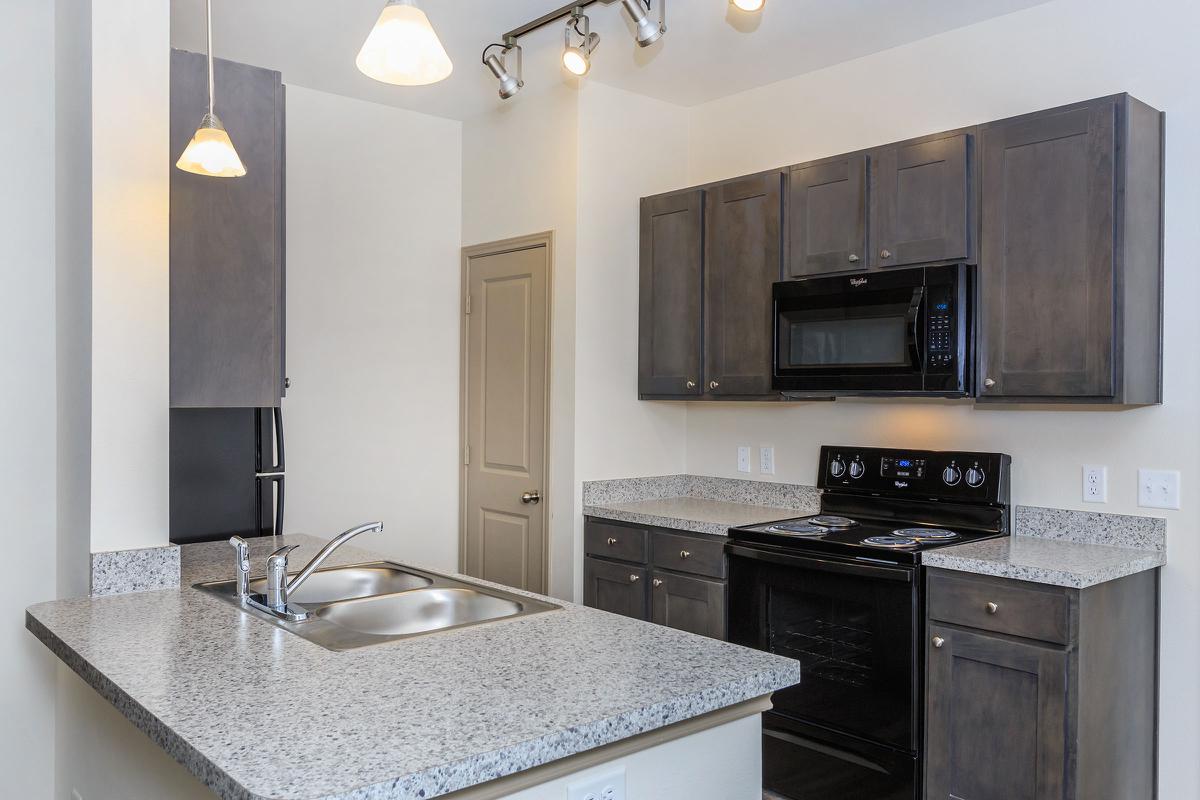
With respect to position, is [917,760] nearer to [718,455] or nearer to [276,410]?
[718,455]

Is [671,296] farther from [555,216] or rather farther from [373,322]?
[373,322]

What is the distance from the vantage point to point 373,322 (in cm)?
422

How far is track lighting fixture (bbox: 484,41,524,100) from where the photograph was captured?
10.8ft

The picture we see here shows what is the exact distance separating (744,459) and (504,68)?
1.91 metres

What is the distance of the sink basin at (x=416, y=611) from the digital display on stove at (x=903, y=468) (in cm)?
180

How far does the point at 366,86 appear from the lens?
13.0ft

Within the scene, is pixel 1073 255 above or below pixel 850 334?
above

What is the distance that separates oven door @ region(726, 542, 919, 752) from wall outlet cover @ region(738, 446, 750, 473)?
0.81 meters

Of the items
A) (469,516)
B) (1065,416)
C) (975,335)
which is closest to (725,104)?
(975,335)

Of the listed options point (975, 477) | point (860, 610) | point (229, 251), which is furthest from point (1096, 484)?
point (229, 251)

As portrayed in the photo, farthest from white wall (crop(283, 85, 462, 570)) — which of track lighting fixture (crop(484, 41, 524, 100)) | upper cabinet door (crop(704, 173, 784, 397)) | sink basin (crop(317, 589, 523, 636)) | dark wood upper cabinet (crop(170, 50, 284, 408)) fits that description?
sink basin (crop(317, 589, 523, 636))

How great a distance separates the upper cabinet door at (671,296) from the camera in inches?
148

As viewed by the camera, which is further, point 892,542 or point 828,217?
point 828,217

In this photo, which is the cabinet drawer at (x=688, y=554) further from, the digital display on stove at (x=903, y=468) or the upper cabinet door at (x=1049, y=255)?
the upper cabinet door at (x=1049, y=255)
